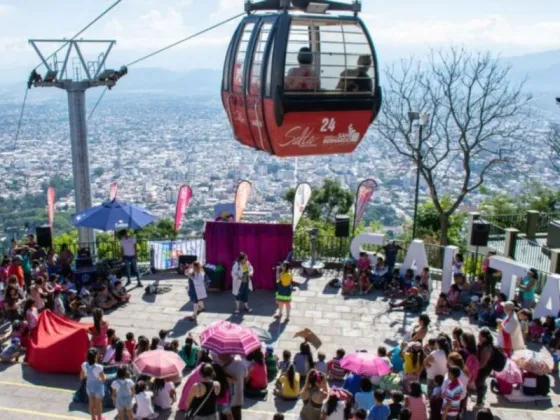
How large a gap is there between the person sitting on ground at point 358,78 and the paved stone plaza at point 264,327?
4.99 m

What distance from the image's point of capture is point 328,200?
114 feet

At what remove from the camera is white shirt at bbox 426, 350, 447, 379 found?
9.19 metres

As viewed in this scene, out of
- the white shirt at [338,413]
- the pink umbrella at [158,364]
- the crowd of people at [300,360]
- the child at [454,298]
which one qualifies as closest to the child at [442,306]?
the crowd of people at [300,360]

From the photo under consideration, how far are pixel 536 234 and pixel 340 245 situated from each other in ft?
30.7

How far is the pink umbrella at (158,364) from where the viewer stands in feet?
28.8

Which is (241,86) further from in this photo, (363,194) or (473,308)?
(363,194)

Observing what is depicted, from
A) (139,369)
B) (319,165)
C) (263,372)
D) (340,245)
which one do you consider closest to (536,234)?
(340,245)

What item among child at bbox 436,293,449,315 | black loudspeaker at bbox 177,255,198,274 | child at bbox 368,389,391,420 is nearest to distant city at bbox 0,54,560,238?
black loudspeaker at bbox 177,255,198,274

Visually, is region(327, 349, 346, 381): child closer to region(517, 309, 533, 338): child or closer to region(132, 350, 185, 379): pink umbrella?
region(132, 350, 185, 379): pink umbrella

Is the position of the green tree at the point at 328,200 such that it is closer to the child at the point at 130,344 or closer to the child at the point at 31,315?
the child at the point at 31,315

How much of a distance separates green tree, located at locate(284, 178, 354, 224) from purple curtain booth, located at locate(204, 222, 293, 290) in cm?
1955

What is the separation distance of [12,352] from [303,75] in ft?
22.7

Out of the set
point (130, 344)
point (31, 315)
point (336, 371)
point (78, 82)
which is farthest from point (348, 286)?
point (78, 82)

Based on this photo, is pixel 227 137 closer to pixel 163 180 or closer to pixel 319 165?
pixel 163 180
